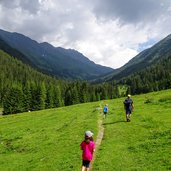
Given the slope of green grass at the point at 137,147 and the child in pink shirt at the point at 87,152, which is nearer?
the child in pink shirt at the point at 87,152

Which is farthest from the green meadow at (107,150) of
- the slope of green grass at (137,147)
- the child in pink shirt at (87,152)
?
the child in pink shirt at (87,152)

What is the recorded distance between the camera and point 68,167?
77.6 feet

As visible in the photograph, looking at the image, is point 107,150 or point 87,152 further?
point 107,150

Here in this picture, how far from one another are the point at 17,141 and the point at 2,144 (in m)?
2.13

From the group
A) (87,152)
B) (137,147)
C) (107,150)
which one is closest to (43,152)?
(107,150)

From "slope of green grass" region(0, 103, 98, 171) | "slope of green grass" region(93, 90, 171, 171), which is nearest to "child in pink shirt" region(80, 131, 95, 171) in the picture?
"slope of green grass" region(93, 90, 171, 171)

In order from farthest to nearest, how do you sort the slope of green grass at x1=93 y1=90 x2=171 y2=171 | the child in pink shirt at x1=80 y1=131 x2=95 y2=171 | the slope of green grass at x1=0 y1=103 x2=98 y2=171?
1. the slope of green grass at x1=0 y1=103 x2=98 y2=171
2. the slope of green grass at x1=93 y1=90 x2=171 y2=171
3. the child in pink shirt at x1=80 y1=131 x2=95 y2=171

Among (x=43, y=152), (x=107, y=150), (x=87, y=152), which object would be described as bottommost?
(x=43, y=152)

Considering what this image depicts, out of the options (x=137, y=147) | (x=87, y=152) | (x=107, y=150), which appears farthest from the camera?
(x=107, y=150)

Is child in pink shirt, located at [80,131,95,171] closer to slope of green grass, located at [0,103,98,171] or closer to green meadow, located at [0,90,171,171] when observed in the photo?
green meadow, located at [0,90,171,171]

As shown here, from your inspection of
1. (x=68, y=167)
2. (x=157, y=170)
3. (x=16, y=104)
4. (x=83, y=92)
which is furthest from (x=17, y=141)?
(x=83, y=92)

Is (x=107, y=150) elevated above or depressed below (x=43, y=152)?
above

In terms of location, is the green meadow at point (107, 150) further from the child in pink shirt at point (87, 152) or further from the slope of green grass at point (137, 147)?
the child in pink shirt at point (87, 152)

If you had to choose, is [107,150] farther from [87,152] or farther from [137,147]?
[87,152]
